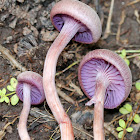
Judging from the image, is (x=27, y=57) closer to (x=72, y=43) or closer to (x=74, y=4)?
(x=72, y=43)

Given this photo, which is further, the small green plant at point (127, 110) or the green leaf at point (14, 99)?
the small green plant at point (127, 110)

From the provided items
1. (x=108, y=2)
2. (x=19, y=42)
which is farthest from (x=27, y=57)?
(x=108, y=2)

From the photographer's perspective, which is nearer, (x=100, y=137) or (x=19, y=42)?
(x=100, y=137)

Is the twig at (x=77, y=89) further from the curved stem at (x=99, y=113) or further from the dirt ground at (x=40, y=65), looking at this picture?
the curved stem at (x=99, y=113)

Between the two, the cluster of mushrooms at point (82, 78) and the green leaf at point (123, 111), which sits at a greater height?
the cluster of mushrooms at point (82, 78)

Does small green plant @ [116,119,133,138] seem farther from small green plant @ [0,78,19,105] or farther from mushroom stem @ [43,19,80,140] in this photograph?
small green plant @ [0,78,19,105]

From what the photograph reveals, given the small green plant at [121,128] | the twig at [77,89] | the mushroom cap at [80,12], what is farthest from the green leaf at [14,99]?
the small green plant at [121,128]

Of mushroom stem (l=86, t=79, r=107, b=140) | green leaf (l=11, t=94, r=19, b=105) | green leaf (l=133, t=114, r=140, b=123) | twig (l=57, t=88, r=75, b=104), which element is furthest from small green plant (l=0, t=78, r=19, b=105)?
green leaf (l=133, t=114, r=140, b=123)
